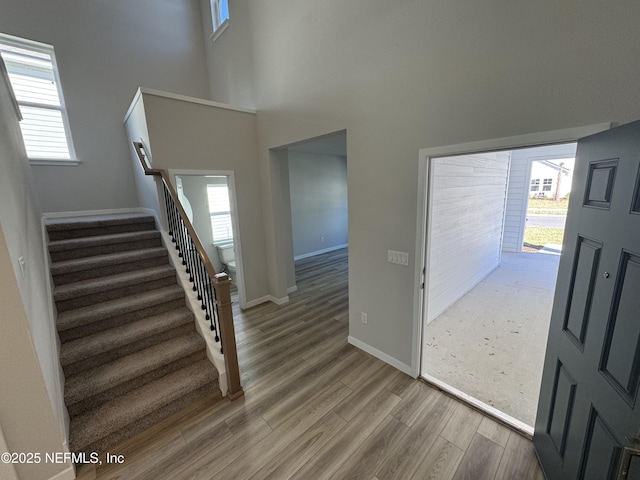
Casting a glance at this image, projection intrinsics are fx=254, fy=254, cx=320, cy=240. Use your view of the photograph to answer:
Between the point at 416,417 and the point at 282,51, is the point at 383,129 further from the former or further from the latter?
the point at 416,417

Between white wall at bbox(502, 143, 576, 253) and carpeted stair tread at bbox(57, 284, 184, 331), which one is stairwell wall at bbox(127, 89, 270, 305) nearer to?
carpeted stair tread at bbox(57, 284, 184, 331)

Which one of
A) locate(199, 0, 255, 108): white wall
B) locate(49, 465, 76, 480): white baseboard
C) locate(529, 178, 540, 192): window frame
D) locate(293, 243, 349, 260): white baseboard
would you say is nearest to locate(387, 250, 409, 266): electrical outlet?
locate(49, 465, 76, 480): white baseboard

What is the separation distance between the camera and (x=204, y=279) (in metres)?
2.52

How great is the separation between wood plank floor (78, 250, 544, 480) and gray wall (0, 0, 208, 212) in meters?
3.73

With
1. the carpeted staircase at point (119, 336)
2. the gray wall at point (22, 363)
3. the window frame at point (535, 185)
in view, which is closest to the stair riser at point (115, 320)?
the carpeted staircase at point (119, 336)

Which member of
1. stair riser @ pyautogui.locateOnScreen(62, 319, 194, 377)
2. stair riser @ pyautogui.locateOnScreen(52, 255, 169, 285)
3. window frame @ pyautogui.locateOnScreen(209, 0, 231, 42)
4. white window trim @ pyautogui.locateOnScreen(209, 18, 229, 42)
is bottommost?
stair riser @ pyautogui.locateOnScreen(62, 319, 194, 377)

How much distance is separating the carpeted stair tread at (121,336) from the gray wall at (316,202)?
4.36 metres

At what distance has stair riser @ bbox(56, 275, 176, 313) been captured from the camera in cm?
237

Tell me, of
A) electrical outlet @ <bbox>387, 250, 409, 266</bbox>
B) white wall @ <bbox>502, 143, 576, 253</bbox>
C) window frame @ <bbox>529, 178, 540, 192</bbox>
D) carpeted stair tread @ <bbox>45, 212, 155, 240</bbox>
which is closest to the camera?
electrical outlet @ <bbox>387, 250, 409, 266</bbox>

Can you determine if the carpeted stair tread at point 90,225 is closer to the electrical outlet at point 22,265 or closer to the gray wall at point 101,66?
the gray wall at point 101,66

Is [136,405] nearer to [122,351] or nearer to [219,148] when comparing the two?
[122,351]

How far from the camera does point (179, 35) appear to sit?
4582 millimetres

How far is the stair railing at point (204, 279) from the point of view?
215 cm

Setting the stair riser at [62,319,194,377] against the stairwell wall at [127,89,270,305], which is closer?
the stair riser at [62,319,194,377]
